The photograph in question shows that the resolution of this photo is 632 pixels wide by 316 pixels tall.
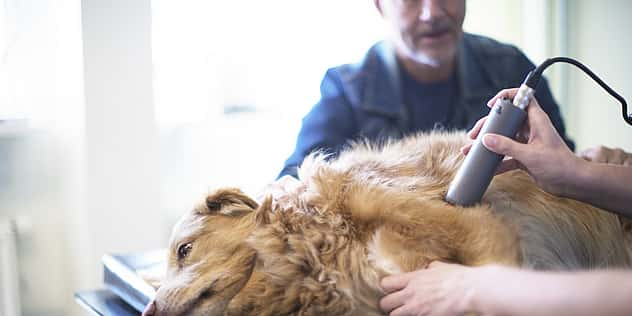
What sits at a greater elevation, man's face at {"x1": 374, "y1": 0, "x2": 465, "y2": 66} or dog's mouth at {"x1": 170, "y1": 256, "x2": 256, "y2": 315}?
man's face at {"x1": 374, "y1": 0, "x2": 465, "y2": 66}

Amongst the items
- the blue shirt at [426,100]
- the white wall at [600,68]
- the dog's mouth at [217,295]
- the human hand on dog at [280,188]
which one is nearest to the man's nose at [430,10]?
the blue shirt at [426,100]

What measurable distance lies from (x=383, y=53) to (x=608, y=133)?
495mm

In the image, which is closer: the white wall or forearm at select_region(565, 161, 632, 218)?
forearm at select_region(565, 161, 632, 218)

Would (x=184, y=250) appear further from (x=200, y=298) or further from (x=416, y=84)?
(x=416, y=84)

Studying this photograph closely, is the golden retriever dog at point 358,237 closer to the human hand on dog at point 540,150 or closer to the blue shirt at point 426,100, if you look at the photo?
the human hand on dog at point 540,150

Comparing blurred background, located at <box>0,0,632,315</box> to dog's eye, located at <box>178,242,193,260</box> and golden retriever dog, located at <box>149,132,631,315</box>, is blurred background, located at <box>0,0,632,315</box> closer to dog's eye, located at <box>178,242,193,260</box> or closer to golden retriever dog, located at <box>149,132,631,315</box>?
golden retriever dog, located at <box>149,132,631,315</box>

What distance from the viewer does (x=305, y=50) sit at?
166 centimetres

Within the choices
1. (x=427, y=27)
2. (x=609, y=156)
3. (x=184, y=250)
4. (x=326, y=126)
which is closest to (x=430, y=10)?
(x=427, y=27)

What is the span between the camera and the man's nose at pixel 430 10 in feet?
4.28

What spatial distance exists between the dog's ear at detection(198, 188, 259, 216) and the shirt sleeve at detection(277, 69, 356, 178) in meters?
0.34

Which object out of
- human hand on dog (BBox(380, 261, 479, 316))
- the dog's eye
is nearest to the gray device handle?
human hand on dog (BBox(380, 261, 479, 316))

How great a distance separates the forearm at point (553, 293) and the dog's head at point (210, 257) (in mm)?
304

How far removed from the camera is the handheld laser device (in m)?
0.84

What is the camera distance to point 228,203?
0.97 m
